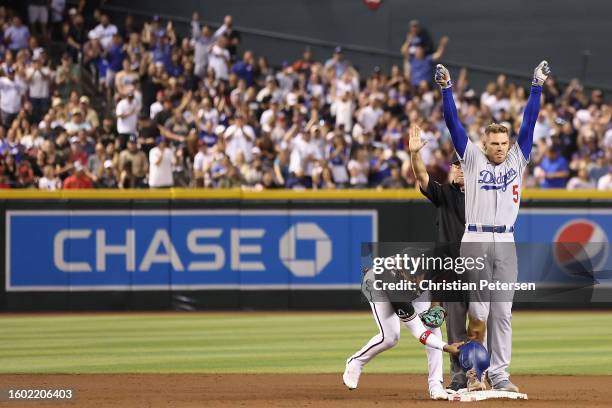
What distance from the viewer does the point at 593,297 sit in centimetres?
2000

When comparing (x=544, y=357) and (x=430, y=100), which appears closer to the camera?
(x=544, y=357)

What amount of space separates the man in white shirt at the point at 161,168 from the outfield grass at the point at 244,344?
8.09 feet

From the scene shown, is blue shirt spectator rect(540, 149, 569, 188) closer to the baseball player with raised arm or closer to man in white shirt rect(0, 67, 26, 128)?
man in white shirt rect(0, 67, 26, 128)

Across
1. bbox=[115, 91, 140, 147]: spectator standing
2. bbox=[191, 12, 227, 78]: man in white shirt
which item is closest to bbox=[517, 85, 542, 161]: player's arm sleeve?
bbox=[115, 91, 140, 147]: spectator standing

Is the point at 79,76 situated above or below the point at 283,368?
above

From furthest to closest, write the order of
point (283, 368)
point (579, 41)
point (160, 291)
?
1. point (579, 41)
2. point (160, 291)
3. point (283, 368)

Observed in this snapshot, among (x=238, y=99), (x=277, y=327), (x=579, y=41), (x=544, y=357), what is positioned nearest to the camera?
(x=544, y=357)

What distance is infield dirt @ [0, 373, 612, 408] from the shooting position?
9852 millimetres

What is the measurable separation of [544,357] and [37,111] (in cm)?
1263

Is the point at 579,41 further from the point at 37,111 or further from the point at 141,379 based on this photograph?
the point at 141,379

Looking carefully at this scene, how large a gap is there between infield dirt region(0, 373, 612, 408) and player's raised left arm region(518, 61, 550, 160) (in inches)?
79.8

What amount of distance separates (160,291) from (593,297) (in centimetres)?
701

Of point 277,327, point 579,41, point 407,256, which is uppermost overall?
point 579,41

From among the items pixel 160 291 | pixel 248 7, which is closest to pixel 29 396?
pixel 160 291
